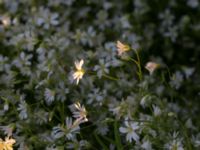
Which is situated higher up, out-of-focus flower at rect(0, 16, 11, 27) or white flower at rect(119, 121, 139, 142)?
out-of-focus flower at rect(0, 16, 11, 27)

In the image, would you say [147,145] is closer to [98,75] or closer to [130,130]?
[130,130]

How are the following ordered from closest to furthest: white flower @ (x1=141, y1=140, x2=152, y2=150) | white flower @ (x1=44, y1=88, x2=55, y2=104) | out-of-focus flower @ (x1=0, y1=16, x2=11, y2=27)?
1. white flower @ (x1=141, y1=140, x2=152, y2=150)
2. white flower @ (x1=44, y1=88, x2=55, y2=104)
3. out-of-focus flower @ (x1=0, y1=16, x2=11, y2=27)

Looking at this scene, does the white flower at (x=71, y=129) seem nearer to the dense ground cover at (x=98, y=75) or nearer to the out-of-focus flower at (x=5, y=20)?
the dense ground cover at (x=98, y=75)

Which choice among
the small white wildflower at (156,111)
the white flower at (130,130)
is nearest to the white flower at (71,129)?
the white flower at (130,130)

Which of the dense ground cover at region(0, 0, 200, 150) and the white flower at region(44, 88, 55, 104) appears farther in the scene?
the white flower at region(44, 88, 55, 104)

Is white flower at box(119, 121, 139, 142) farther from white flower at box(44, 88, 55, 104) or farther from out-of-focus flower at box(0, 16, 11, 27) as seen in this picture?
out-of-focus flower at box(0, 16, 11, 27)

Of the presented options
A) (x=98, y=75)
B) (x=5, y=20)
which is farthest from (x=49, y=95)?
(x=5, y=20)

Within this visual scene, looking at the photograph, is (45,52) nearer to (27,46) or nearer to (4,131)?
(27,46)

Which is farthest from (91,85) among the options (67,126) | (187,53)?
(187,53)

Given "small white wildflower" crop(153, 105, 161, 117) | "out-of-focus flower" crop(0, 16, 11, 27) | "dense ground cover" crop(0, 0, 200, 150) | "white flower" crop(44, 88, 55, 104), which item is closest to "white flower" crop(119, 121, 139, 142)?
"dense ground cover" crop(0, 0, 200, 150)

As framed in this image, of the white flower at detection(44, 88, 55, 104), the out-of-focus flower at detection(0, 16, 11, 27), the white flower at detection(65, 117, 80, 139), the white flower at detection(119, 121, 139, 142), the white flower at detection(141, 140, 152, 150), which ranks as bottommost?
the white flower at detection(141, 140, 152, 150)
